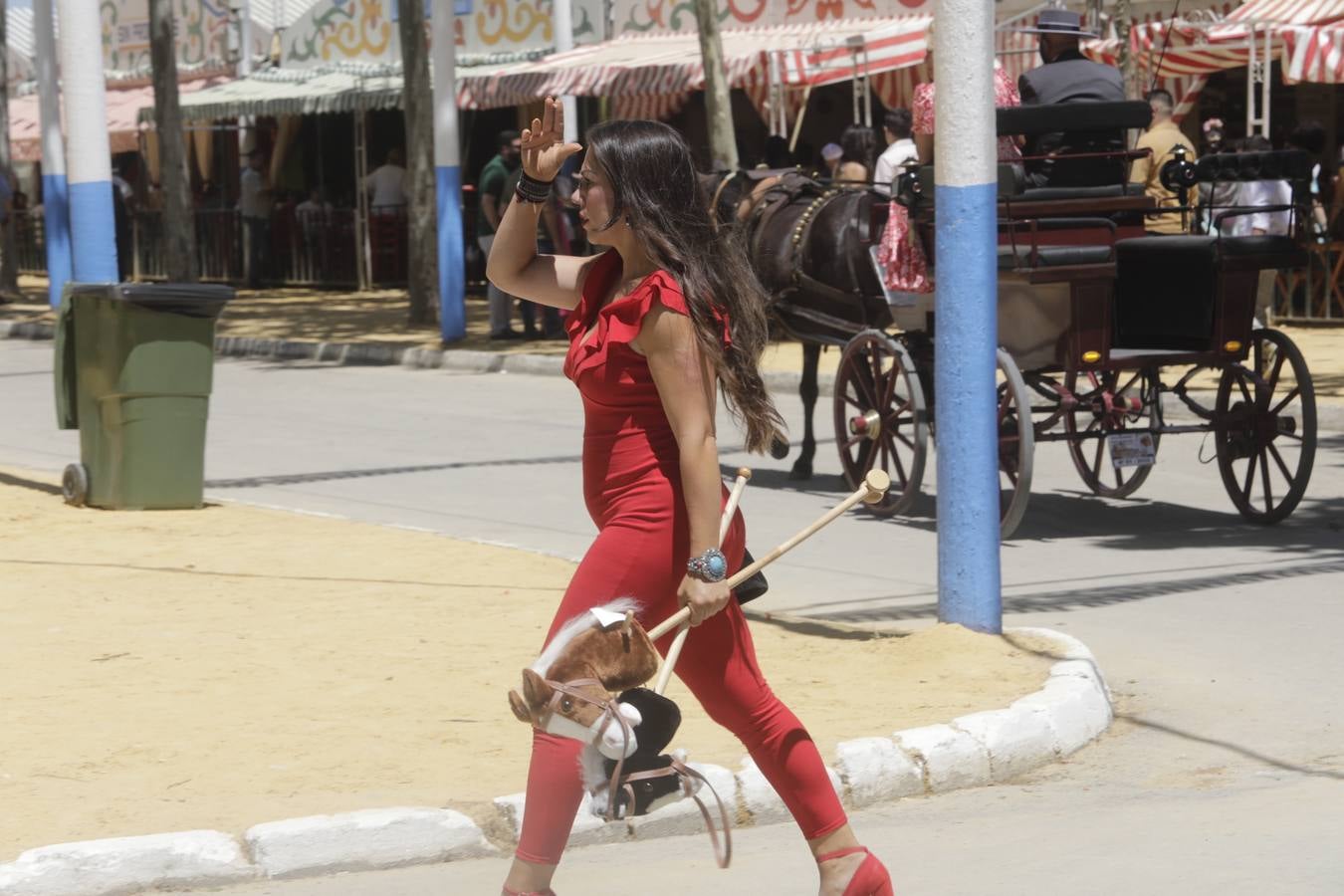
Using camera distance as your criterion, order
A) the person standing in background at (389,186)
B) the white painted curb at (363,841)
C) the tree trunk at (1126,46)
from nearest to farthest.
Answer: the white painted curb at (363,841) → the tree trunk at (1126,46) → the person standing in background at (389,186)

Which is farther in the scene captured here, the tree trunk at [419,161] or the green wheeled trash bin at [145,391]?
the tree trunk at [419,161]

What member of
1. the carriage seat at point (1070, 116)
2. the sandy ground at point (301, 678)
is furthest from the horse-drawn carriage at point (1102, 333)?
the sandy ground at point (301, 678)

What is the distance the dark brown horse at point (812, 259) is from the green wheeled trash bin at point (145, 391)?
9.54ft

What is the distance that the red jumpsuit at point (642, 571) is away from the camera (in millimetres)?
4246

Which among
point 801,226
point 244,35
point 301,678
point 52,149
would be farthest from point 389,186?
point 301,678

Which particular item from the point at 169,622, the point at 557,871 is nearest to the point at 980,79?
the point at 557,871

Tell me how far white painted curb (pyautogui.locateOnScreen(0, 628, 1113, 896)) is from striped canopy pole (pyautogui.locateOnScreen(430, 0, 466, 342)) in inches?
565

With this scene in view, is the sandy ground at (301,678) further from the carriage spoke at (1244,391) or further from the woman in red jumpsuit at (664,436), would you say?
the carriage spoke at (1244,391)

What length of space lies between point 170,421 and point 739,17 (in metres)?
15.8

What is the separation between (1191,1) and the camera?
20.2 meters

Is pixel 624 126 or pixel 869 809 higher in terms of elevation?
pixel 624 126

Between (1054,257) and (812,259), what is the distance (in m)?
2.45

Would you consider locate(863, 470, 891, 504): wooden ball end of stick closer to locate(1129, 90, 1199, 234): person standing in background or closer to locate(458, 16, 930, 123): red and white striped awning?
locate(1129, 90, 1199, 234): person standing in background

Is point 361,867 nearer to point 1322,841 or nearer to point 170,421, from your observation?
point 1322,841
